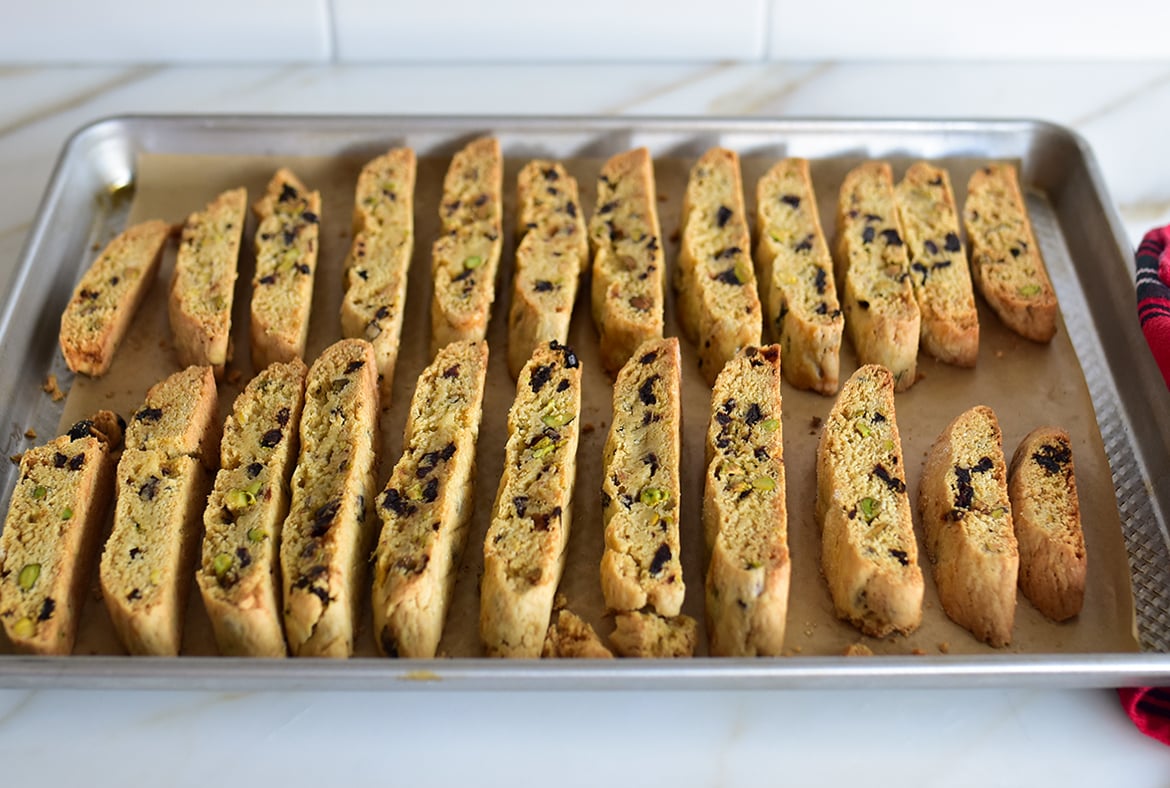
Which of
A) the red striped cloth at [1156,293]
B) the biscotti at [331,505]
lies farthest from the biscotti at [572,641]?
the red striped cloth at [1156,293]

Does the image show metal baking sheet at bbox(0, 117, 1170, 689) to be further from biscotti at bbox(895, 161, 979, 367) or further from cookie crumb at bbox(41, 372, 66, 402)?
biscotti at bbox(895, 161, 979, 367)

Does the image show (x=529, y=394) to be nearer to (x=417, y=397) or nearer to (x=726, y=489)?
(x=417, y=397)

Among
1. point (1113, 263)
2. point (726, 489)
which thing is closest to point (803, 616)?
point (726, 489)

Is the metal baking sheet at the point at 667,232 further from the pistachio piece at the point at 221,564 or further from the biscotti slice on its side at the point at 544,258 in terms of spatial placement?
the pistachio piece at the point at 221,564

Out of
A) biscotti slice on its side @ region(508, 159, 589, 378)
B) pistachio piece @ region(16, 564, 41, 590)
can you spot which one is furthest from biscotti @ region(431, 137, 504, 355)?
pistachio piece @ region(16, 564, 41, 590)
